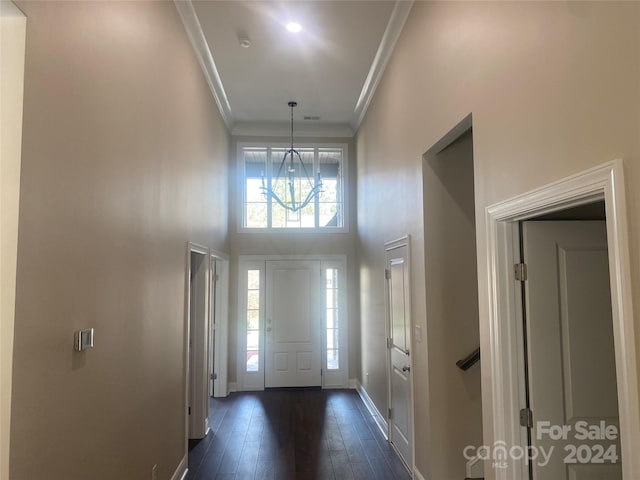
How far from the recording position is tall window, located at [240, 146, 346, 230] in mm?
6473

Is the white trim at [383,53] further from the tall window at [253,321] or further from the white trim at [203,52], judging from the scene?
the tall window at [253,321]

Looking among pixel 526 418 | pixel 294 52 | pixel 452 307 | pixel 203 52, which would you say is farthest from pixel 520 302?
pixel 203 52

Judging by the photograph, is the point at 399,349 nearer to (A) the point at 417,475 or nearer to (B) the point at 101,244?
(A) the point at 417,475

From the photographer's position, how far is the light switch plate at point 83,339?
5.56 ft

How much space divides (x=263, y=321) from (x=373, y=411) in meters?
2.22

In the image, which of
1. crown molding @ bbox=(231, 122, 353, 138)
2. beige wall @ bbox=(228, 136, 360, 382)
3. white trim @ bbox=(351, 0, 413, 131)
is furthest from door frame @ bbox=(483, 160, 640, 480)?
crown molding @ bbox=(231, 122, 353, 138)

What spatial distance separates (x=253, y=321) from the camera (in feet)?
20.5

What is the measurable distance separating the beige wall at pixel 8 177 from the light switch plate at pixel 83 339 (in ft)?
1.43

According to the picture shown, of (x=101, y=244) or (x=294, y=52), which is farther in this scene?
(x=294, y=52)

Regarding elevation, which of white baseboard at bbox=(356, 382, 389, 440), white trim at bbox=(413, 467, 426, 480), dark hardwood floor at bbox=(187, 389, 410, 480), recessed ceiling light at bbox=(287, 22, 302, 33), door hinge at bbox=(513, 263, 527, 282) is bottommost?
dark hardwood floor at bbox=(187, 389, 410, 480)

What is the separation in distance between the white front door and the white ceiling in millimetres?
2035

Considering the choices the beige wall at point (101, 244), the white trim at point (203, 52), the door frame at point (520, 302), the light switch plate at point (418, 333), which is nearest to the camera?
the door frame at point (520, 302)

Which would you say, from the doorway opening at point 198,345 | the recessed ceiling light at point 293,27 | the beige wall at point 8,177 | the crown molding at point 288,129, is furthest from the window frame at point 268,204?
the beige wall at point 8,177

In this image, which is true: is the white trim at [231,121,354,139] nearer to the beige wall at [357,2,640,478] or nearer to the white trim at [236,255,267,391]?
the white trim at [236,255,267,391]
